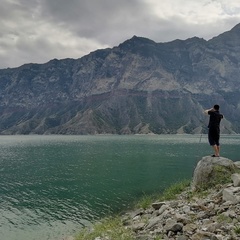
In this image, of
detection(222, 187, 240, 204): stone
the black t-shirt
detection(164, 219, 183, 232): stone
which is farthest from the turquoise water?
detection(222, 187, 240, 204): stone

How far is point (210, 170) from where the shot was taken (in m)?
24.5

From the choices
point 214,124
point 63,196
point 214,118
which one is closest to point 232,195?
point 214,124

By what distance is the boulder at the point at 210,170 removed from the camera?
79.9 ft

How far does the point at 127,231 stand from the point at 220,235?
7.46 metres

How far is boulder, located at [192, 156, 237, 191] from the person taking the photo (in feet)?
79.9

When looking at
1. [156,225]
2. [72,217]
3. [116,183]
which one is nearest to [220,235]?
[156,225]

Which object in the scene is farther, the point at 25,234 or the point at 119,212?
the point at 119,212

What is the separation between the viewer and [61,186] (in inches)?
2223

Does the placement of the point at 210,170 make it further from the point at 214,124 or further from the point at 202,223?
the point at 202,223

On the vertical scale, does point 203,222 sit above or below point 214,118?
below

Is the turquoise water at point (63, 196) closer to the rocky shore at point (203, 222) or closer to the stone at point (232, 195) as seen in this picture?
the rocky shore at point (203, 222)

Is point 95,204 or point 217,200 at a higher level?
point 217,200

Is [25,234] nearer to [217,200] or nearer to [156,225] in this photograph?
[156,225]

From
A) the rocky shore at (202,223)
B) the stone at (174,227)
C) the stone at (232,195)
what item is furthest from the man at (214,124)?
the stone at (174,227)
